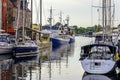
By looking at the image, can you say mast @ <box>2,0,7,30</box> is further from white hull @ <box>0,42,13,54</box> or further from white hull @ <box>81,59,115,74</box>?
white hull @ <box>81,59,115,74</box>

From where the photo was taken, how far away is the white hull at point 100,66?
118 ft

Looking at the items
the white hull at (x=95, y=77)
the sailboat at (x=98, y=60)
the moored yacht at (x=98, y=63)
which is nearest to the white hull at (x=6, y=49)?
the sailboat at (x=98, y=60)

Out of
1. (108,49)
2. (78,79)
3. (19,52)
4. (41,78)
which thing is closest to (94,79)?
(78,79)

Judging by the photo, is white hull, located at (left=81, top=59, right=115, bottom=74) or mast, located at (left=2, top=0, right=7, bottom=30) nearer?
white hull, located at (left=81, top=59, right=115, bottom=74)

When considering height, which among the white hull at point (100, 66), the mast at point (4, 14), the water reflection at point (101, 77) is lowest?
the water reflection at point (101, 77)

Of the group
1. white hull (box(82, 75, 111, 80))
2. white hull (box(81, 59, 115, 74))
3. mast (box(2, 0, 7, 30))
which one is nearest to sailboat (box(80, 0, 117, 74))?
white hull (box(81, 59, 115, 74))

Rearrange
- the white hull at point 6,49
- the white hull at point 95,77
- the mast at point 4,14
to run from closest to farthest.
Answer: the white hull at point 95,77
the white hull at point 6,49
the mast at point 4,14

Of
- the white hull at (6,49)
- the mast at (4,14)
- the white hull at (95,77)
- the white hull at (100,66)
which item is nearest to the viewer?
the white hull at (95,77)

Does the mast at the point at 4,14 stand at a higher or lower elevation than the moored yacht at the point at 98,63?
higher

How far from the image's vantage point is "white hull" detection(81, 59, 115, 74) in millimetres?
36062

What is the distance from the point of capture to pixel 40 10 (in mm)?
93375

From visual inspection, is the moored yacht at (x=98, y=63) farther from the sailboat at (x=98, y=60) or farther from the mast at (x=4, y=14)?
the mast at (x=4, y=14)

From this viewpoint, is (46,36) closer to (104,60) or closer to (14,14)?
(14,14)

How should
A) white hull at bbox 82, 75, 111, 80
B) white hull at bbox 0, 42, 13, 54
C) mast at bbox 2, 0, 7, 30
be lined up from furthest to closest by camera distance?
mast at bbox 2, 0, 7, 30, white hull at bbox 0, 42, 13, 54, white hull at bbox 82, 75, 111, 80
